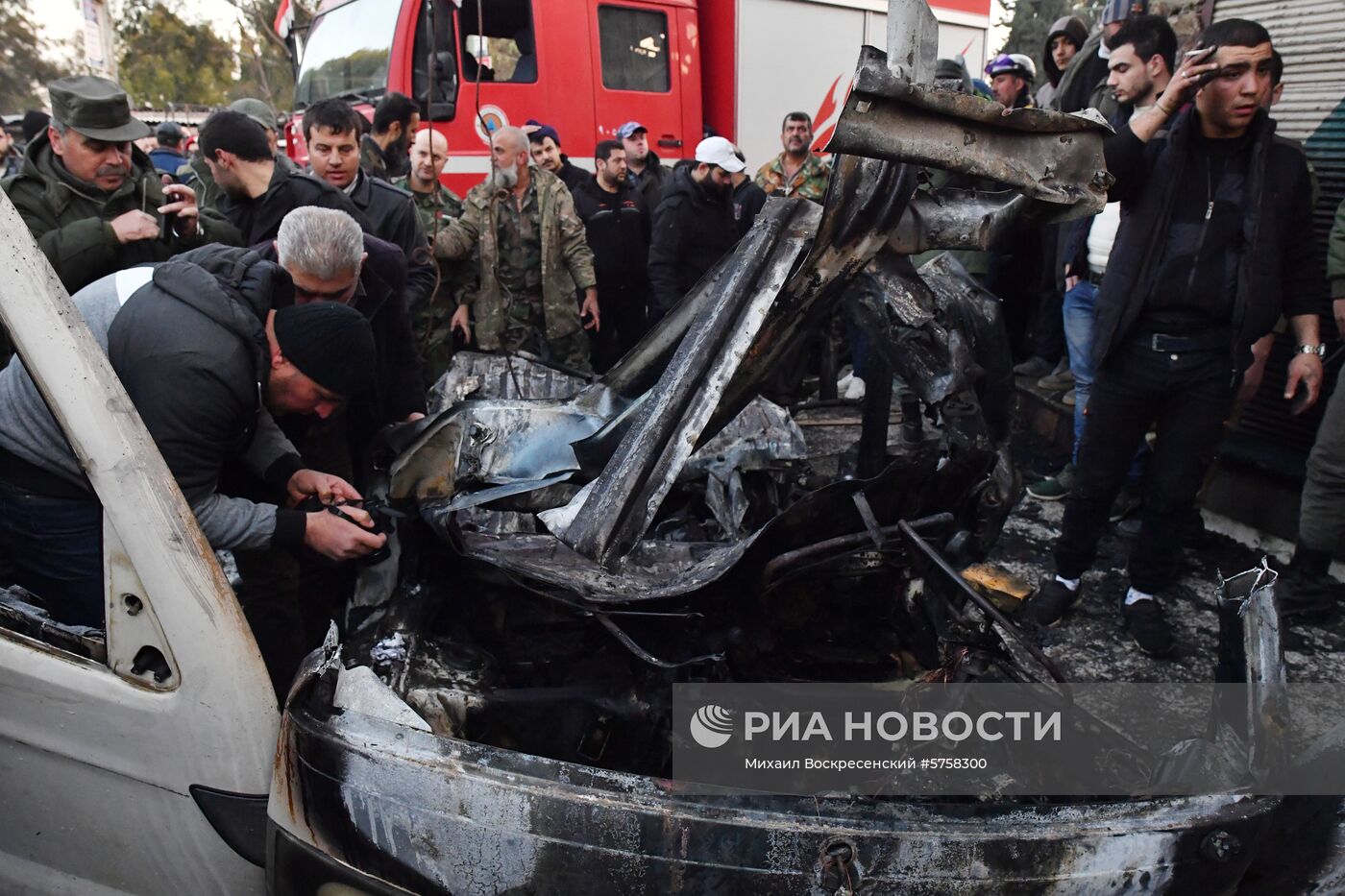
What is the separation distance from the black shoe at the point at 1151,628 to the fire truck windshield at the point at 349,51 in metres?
6.10

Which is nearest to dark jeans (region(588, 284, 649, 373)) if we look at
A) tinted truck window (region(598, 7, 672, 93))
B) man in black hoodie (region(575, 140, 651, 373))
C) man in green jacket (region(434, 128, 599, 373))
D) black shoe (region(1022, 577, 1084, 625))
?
man in black hoodie (region(575, 140, 651, 373))

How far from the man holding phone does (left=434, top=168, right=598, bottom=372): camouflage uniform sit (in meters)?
2.88

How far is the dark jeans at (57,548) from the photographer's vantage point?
1.94 meters

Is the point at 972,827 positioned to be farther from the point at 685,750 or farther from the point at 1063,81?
the point at 1063,81

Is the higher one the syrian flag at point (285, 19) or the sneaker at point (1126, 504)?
the syrian flag at point (285, 19)

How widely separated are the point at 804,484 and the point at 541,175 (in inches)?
132

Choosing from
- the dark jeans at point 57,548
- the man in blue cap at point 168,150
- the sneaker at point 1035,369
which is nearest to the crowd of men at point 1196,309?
the sneaker at point 1035,369

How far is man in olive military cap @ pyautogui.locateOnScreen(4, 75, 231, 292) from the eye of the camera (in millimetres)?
2926

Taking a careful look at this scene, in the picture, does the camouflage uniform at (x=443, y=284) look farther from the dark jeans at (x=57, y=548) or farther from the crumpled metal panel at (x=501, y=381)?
the dark jeans at (x=57, y=548)

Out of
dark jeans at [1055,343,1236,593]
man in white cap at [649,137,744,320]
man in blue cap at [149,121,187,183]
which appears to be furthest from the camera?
man in blue cap at [149,121,187,183]

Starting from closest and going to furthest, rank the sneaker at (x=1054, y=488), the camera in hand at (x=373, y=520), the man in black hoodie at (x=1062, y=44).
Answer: the camera in hand at (x=373, y=520)
the sneaker at (x=1054, y=488)
the man in black hoodie at (x=1062, y=44)

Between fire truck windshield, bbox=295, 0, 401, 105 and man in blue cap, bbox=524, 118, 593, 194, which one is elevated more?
fire truck windshield, bbox=295, 0, 401, 105

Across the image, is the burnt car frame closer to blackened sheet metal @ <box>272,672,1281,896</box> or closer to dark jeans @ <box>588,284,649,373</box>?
blackened sheet metal @ <box>272,672,1281,896</box>

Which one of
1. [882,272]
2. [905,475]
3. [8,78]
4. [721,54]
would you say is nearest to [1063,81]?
[721,54]
